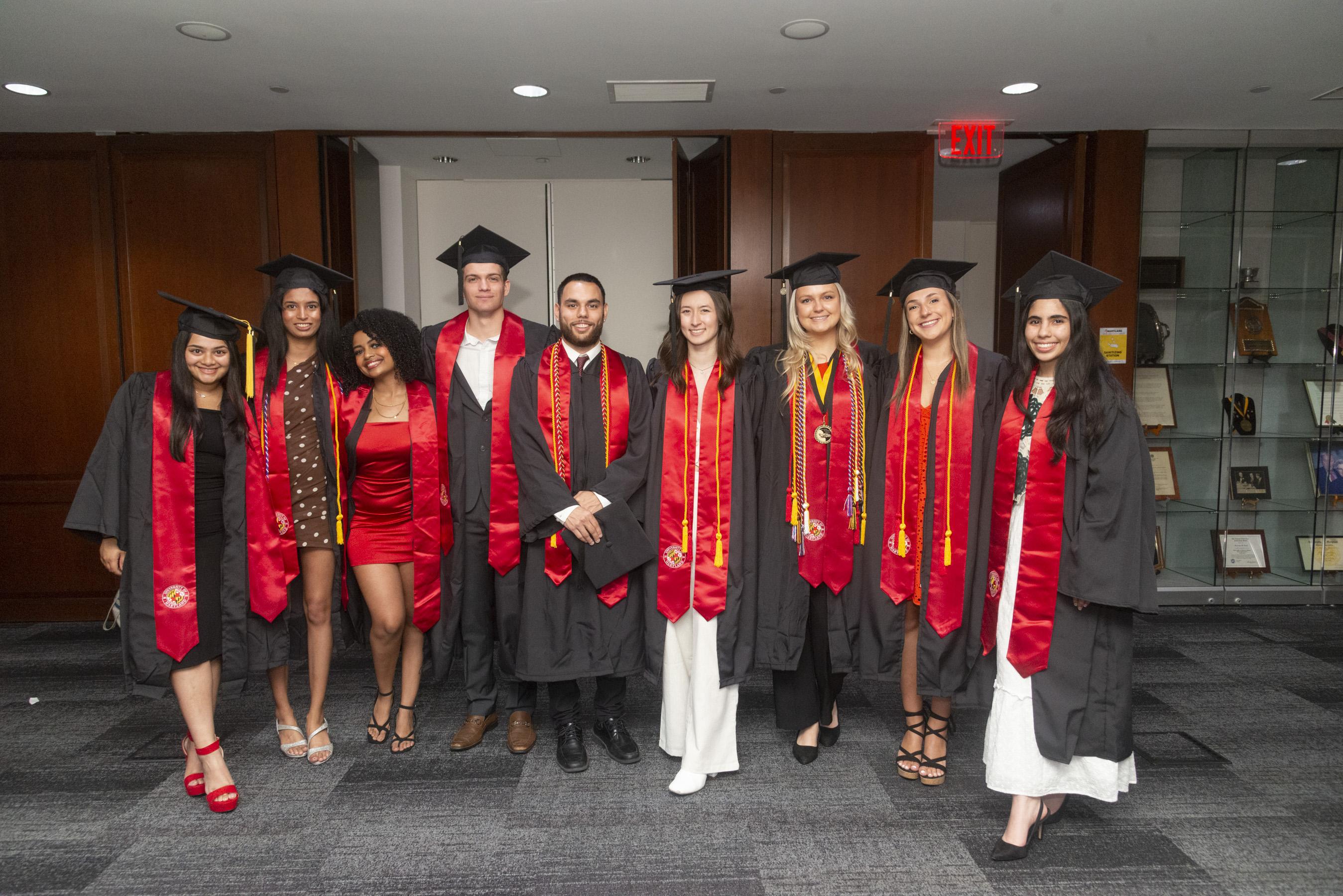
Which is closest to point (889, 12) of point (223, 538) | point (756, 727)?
point (756, 727)

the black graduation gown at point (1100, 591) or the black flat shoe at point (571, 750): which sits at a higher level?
the black graduation gown at point (1100, 591)

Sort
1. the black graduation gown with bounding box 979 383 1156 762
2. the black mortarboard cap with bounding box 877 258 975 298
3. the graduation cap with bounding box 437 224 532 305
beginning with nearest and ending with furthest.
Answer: the black graduation gown with bounding box 979 383 1156 762
the black mortarboard cap with bounding box 877 258 975 298
the graduation cap with bounding box 437 224 532 305

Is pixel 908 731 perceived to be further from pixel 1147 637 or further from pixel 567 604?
pixel 1147 637

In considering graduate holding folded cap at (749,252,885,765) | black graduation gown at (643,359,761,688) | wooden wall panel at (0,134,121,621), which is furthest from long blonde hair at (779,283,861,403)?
wooden wall panel at (0,134,121,621)

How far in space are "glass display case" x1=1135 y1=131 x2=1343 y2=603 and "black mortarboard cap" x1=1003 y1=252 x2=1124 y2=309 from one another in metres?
2.87

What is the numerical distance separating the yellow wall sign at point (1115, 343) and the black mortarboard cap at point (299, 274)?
4.06 meters

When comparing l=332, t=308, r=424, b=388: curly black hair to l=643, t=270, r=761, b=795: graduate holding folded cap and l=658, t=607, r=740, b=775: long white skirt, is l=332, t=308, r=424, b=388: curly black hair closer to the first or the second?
l=643, t=270, r=761, b=795: graduate holding folded cap

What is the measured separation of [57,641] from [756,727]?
375 centimetres

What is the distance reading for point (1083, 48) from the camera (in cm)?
311

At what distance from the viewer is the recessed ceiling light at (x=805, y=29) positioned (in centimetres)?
282

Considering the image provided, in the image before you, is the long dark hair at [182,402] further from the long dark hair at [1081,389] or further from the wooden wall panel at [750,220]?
the wooden wall panel at [750,220]

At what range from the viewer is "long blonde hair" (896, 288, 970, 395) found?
2363 mm

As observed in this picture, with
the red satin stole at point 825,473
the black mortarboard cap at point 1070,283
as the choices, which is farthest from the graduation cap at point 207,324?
the black mortarboard cap at point 1070,283

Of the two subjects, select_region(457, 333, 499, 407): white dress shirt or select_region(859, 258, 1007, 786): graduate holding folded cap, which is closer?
select_region(859, 258, 1007, 786): graduate holding folded cap
